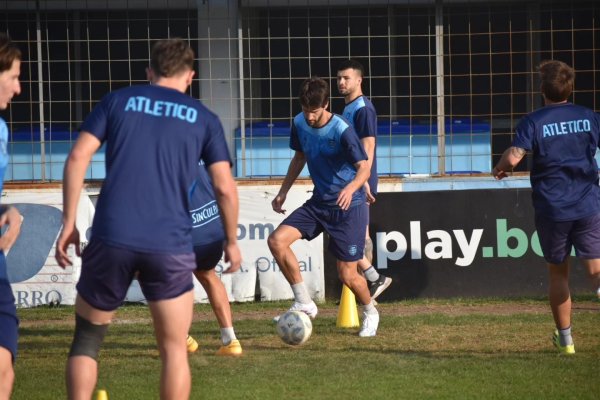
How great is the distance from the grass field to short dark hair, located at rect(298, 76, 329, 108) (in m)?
2.01

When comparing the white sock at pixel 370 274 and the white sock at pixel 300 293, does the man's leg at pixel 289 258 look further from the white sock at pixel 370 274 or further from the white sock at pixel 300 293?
the white sock at pixel 370 274

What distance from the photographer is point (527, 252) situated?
40.3 feet

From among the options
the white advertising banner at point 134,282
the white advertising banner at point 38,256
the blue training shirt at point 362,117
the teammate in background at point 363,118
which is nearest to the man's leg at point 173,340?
the teammate in background at point 363,118

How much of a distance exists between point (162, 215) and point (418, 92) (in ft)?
34.0

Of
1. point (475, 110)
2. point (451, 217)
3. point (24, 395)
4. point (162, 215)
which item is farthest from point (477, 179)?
point (162, 215)

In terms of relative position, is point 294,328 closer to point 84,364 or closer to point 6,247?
point 84,364

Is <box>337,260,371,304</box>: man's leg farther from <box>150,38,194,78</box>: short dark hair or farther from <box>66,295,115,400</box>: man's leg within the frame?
<box>150,38,194,78</box>: short dark hair

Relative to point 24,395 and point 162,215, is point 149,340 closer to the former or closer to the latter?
point 24,395

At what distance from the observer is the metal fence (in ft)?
44.1

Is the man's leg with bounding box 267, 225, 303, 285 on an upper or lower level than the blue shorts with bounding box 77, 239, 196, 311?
lower

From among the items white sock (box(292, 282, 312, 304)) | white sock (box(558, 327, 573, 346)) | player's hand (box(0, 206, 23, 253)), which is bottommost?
white sock (box(558, 327, 573, 346))

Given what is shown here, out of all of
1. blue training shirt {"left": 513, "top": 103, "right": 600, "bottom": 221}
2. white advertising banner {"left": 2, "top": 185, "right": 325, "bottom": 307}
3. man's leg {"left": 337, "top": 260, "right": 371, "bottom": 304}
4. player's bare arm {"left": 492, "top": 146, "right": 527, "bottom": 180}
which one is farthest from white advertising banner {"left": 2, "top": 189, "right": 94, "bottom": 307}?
blue training shirt {"left": 513, "top": 103, "right": 600, "bottom": 221}

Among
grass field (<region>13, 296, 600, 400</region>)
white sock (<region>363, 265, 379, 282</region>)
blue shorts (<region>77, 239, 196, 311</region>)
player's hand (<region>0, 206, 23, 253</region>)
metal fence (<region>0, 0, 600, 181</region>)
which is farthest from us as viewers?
metal fence (<region>0, 0, 600, 181</region>)

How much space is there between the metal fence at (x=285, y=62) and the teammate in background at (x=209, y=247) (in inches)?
187
